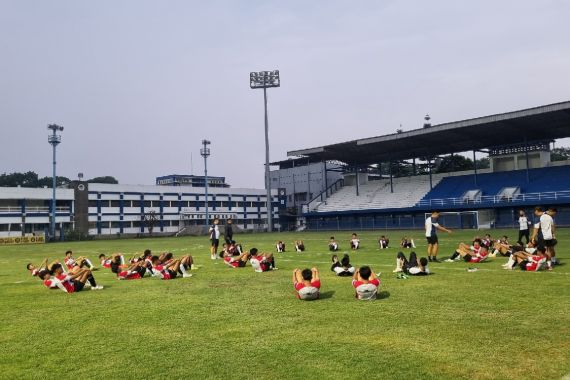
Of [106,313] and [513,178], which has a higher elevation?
[513,178]

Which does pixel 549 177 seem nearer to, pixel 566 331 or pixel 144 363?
pixel 566 331

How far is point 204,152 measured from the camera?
296ft

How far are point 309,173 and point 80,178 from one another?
41.7m

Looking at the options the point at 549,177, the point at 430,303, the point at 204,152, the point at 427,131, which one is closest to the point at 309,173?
→ the point at 204,152

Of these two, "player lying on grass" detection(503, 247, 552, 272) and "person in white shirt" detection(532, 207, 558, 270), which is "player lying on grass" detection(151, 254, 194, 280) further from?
"person in white shirt" detection(532, 207, 558, 270)

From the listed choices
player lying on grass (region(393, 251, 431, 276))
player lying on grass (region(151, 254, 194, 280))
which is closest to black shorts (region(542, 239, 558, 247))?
player lying on grass (region(393, 251, 431, 276))

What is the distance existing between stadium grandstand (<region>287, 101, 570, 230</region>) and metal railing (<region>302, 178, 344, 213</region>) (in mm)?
1973

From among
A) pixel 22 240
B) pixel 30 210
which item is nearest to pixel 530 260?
pixel 22 240

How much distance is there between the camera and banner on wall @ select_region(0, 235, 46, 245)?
61100mm

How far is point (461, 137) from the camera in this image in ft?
205

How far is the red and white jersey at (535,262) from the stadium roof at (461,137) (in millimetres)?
39176

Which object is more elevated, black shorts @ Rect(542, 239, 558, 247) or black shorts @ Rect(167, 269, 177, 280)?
black shorts @ Rect(542, 239, 558, 247)

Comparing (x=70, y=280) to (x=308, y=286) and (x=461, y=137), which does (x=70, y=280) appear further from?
(x=461, y=137)

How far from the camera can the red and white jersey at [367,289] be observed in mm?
11227
